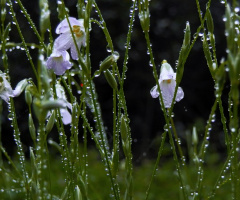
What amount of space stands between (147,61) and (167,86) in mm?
2536

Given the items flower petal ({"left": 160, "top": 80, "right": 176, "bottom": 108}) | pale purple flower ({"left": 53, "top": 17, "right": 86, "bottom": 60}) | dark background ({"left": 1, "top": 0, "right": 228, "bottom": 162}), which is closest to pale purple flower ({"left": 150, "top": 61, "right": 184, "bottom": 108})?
flower petal ({"left": 160, "top": 80, "right": 176, "bottom": 108})

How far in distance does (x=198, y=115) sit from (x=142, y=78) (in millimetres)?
570

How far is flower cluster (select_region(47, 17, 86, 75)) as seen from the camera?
1016 millimetres

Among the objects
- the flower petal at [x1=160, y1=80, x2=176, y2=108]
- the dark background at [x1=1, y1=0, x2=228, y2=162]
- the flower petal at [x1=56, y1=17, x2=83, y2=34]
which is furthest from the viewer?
the dark background at [x1=1, y1=0, x2=228, y2=162]

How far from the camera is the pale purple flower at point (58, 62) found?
1008 millimetres

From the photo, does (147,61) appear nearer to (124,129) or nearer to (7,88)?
(7,88)

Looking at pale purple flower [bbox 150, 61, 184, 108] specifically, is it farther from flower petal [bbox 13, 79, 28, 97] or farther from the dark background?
the dark background

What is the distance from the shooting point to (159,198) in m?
2.90

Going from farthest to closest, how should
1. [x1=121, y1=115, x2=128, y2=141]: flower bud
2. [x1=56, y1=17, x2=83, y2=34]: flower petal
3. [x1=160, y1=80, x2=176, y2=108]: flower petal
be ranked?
[x1=160, y1=80, x2=176, y2=108]: flower petal → [x1=56, y1=17, x2=83, y2=34]: flower petal → [x1=121, y1=115, x2=128, y2=141]: flower bud

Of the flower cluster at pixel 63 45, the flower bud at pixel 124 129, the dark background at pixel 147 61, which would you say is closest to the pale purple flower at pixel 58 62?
the flower cluster at pixel 63 45

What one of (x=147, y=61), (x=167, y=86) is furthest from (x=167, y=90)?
(x=147, y=61)

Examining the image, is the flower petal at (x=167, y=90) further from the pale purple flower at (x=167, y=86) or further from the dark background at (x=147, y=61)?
the dark background at (x=147, y=61)

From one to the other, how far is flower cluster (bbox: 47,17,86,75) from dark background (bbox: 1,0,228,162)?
251cm

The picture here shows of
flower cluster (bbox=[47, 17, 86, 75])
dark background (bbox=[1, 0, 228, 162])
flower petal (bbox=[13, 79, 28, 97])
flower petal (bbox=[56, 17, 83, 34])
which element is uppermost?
dark background (bbox=[1, 0, 228, 162])
